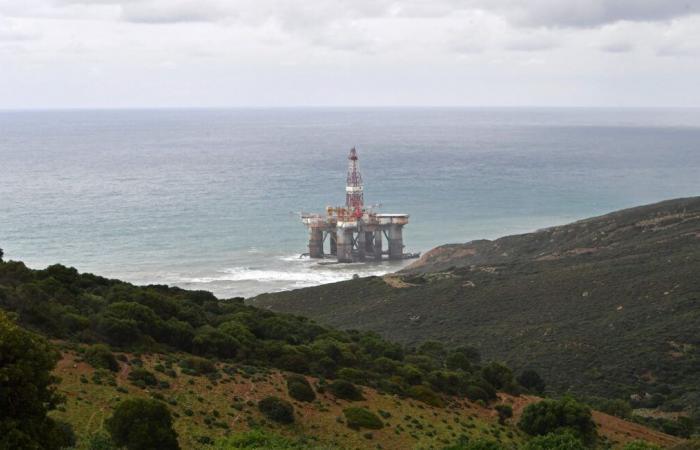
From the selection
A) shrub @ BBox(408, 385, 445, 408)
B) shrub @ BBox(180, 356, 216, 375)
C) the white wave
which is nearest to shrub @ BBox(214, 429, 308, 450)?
shrub @ BBox(180, 356, 216, 375)

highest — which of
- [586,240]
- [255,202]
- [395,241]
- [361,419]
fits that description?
[361,419]

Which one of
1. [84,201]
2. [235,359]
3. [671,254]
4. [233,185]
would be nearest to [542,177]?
[233,185]

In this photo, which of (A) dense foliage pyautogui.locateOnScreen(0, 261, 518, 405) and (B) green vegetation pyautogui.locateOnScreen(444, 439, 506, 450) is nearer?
(B) green vegetation pyautogui.locateOnScreen(444, 439, 506, 450)

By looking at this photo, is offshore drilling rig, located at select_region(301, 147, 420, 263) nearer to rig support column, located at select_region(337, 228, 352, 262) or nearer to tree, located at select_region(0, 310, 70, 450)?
rig support column, located at select_region(337, 228, 352, 262)

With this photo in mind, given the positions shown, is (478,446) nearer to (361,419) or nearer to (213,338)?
(361,419)

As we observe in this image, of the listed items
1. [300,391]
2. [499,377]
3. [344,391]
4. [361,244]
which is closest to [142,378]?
[300,391]

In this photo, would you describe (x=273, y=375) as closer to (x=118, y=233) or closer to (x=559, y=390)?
(x=559, y=390)
